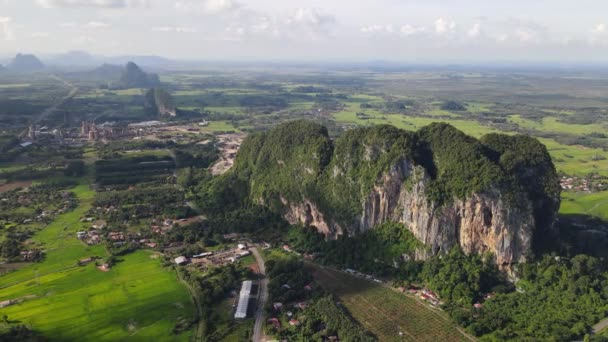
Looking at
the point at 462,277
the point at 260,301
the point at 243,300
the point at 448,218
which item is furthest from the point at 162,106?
the point at 462,277

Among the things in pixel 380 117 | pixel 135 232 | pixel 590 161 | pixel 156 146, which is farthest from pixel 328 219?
pixel 380 117

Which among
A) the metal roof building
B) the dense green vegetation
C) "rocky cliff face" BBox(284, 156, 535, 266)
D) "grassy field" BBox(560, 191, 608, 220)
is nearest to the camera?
the dense green vegetation

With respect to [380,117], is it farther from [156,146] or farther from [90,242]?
[90,242]

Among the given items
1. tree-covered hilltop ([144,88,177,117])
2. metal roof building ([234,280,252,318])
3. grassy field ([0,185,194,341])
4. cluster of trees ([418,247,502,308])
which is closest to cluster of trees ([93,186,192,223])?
grassy field ([0,185,194,341])

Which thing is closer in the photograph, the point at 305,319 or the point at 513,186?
the point at 305,319

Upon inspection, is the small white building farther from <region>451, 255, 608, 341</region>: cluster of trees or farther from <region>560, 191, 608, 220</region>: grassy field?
<region>560, 191, 608, 220</region>: grassy field

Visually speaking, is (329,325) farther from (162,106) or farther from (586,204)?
(162,106)

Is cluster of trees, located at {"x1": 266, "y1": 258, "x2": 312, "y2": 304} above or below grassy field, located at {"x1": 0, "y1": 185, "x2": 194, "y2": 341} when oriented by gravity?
above
